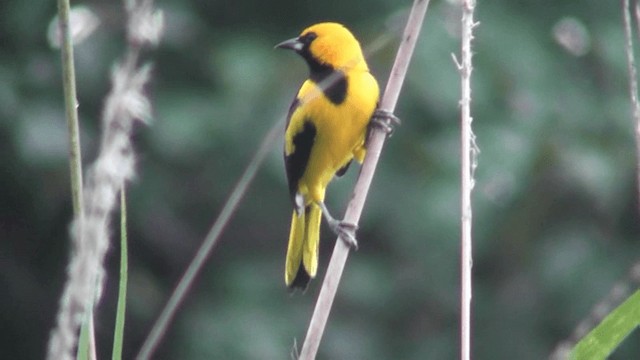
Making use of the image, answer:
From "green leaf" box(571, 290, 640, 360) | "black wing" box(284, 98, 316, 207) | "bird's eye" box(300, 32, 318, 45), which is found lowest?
"black wing" box(284, 98, 316, 207)

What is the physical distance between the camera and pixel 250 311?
4.53 metres

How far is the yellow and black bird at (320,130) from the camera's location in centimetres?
273

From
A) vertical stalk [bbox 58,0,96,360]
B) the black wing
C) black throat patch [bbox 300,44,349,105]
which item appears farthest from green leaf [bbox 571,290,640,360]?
the black wing

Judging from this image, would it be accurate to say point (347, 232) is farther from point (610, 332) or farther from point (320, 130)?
point (320, 130)

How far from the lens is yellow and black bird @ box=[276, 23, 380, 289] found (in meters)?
2.73

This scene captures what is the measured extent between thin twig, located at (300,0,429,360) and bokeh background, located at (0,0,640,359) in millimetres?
2256

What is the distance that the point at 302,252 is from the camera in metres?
2.86

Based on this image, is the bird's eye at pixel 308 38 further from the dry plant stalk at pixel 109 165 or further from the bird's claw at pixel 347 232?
the dry plant stalk at pixel 109 165

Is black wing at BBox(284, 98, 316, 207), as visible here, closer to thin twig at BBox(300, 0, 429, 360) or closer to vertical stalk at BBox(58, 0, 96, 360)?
thin twig at BBox(300, 0, 429, 360)

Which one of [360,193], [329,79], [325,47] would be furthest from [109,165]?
[325,47]

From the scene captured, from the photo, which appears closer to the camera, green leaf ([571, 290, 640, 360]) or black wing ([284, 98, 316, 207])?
green leaf ([571, 290, 640, 360])

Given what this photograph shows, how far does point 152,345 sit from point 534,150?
3.38 m

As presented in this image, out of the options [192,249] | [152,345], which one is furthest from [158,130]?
[152,345]

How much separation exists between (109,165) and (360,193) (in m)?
0.83
